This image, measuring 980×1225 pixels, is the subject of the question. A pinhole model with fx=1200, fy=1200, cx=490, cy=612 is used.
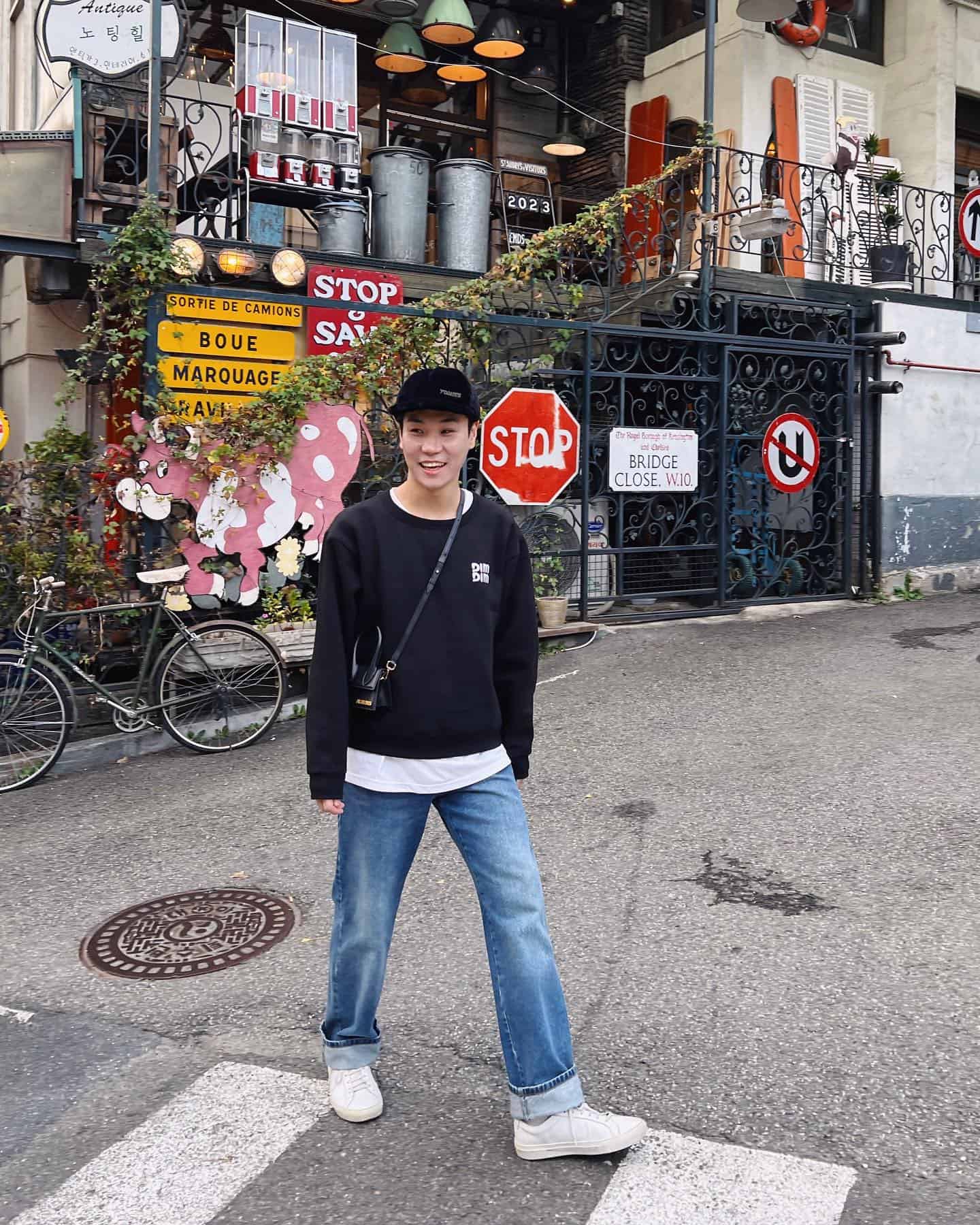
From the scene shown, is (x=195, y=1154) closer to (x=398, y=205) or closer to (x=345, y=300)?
(x=345, y=300)

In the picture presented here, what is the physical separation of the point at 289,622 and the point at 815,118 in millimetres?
10540

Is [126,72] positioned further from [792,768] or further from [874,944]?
[874,944]

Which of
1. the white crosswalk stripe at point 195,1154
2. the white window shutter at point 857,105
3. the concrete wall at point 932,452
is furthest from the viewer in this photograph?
the white window shutter at point 857,105

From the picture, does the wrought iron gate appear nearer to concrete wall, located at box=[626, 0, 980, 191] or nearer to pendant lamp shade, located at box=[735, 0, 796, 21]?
pendant lamp shade, located at box=[735, 0, 796, 21]

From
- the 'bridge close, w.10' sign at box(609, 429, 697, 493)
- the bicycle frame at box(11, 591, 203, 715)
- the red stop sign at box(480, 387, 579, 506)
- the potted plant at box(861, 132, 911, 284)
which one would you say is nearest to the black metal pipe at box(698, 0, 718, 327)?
the 'bridge close, w.10' sign at box(609, 429, 697, 493)

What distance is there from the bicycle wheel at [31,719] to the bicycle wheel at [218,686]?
70cm

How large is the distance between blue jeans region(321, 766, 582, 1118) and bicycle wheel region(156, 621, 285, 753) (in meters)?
4.85

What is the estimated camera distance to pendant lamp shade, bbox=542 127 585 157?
53.4 feet

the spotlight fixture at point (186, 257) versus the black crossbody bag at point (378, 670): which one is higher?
the spotlight fixture at point (186, 257)

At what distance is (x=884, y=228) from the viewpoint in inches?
559

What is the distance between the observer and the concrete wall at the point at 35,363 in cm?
1160

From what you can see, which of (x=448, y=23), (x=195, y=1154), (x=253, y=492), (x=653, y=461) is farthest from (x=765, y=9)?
(x=195, y=1154)

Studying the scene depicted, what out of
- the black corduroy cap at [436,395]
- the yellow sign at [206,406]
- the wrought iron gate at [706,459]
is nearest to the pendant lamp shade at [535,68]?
the wrought iron gate at [706,459]

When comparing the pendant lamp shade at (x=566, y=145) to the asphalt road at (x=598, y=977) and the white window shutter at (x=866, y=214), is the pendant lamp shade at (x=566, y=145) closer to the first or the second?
the white window shutter at (x=866, y=214)
